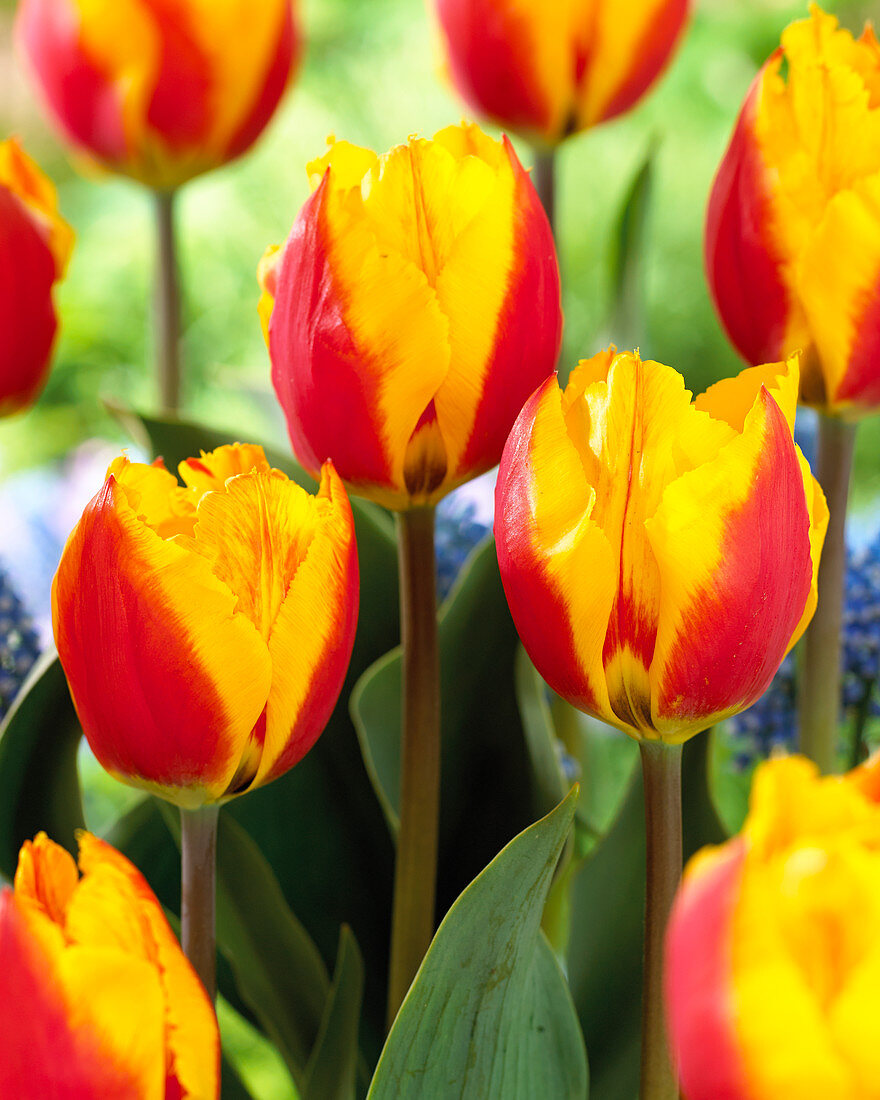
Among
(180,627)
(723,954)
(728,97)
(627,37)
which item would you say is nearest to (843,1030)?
(723,954)

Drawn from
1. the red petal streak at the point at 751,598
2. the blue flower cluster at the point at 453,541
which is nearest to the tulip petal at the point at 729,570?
the red petal streak at the point at 751,598

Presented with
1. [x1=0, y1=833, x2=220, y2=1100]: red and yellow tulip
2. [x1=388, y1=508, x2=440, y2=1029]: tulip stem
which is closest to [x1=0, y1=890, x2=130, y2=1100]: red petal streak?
[x1=0, y1=833, x2=220, y2=1100]: red and yellow tulip

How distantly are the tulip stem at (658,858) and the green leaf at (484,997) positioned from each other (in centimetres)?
1

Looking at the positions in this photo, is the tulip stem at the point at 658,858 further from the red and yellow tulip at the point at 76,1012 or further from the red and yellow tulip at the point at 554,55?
the red and yellow tulip at the point at 554,55

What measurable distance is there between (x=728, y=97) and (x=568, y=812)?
1.67 m

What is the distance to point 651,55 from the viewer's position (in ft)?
1.29

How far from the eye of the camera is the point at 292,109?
1736 mm

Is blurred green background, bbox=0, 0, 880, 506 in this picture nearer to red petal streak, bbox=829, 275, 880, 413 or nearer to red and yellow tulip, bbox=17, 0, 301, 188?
red and yellow tulip, bbox=17, 0, 301, 188

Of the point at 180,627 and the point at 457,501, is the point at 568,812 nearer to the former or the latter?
the point at 180,627

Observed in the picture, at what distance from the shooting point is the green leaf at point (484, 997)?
0.66 feet

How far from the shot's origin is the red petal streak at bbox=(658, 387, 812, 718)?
188 millimetres

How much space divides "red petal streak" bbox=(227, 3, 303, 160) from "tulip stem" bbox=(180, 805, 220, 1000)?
0.91 feet

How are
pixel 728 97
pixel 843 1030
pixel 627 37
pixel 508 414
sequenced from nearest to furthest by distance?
pixel 843 1030, pixel 508 414, pixel 627 37, pixel 728 97

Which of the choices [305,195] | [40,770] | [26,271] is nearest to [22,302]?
[26,271]
